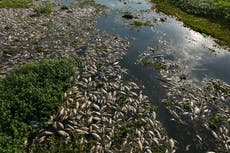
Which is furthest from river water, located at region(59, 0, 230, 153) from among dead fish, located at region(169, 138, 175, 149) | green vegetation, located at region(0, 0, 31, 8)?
green vegetation, located at region(0, 0, 31, 8)

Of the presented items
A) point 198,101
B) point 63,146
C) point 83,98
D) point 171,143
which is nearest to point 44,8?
point 83,98

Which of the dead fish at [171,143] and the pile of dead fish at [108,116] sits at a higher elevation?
the pile of dead fish at [108,116]

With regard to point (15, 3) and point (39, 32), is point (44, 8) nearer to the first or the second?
point (15, 3)

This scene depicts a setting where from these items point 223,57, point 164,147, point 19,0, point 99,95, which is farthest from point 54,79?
point 19,0

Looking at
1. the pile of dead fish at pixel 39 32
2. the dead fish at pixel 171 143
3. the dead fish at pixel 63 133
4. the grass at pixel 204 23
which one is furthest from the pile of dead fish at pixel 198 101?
the grass at pixel 204 23

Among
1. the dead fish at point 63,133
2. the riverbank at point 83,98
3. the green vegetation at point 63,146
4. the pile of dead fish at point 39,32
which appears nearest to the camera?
the green vegetation at point 63,146

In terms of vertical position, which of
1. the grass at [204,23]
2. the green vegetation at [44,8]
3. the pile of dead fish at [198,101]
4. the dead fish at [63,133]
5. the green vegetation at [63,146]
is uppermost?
the grass at [204,23]

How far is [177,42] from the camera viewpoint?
81.7 feet

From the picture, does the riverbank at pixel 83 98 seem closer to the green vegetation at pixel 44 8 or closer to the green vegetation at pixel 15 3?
the green vegetation at pixel 44 8

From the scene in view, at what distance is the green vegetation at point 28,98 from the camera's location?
12.4 m

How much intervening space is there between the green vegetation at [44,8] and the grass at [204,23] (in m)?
13.9

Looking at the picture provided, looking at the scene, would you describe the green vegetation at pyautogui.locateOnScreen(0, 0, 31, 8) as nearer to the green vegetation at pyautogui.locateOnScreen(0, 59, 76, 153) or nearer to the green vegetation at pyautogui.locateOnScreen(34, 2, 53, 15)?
the green vegetation at pyautogui.locateOnScreen(34, 2, 53, 15)

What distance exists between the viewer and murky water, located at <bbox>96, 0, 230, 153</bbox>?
1455 cm

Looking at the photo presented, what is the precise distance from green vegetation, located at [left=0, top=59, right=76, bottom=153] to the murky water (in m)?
5.25
